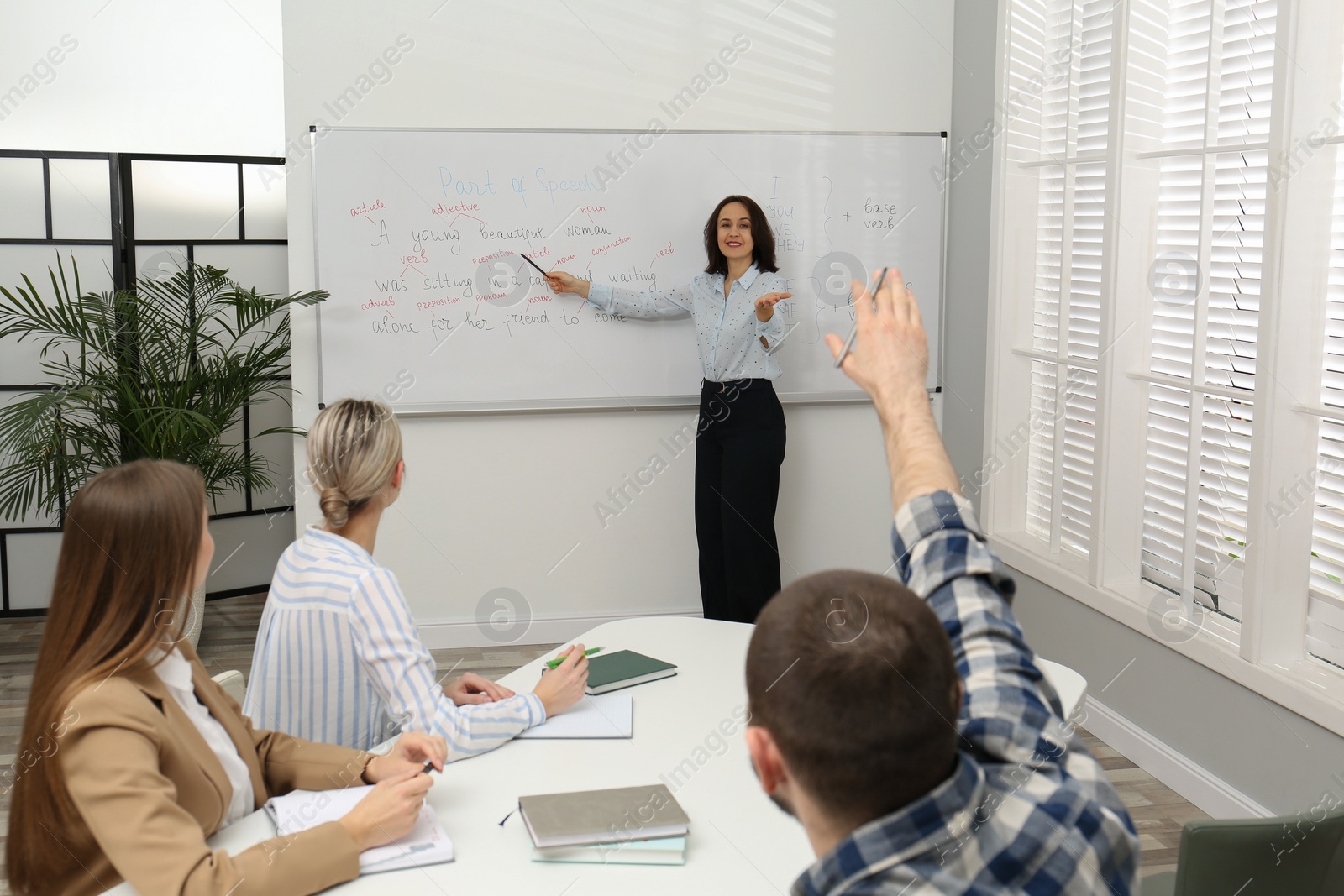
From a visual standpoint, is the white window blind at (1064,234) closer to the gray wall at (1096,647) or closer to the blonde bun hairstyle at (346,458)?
the gray wall at (1096,647)

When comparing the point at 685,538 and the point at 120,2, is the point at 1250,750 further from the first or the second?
the point at 120,2

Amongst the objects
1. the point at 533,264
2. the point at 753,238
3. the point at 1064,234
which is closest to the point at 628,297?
the point at 533,264

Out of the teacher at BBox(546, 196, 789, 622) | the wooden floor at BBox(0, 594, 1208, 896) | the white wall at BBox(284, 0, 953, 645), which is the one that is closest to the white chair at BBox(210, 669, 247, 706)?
the wooden floor at BBox(0, 594, 1208, 896)

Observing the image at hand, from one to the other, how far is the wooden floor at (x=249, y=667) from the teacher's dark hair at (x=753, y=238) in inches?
67.4

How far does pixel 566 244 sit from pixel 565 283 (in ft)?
0.52

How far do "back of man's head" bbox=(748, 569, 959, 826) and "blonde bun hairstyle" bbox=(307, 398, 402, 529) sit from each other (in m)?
1.19

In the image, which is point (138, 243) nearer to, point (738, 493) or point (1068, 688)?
point (738, 493)

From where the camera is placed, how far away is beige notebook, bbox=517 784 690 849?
146 centimetres

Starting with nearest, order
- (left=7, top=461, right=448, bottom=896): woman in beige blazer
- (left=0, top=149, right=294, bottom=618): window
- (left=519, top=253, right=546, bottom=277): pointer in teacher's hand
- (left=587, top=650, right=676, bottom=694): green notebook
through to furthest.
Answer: (left=7, top=461, right=448, bottom=896): woman in beige blazer < (left=587, top=650, right=676, bottom=694): green notebook < (left=519, top=253, right=546, bottom=277): pointer in teacher's hand < (left=0, top=149, right=294, bottom=618): window

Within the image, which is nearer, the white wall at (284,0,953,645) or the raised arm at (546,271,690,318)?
the white wall at (284,0,953,645)

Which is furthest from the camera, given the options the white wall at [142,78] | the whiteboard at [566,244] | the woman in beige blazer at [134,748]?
the white wall at [142,78]

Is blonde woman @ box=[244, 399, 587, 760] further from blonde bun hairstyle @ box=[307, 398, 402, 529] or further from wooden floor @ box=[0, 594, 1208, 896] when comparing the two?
wooden floor @ box=[0, 594, 1208, 896]

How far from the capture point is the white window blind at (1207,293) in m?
2.94

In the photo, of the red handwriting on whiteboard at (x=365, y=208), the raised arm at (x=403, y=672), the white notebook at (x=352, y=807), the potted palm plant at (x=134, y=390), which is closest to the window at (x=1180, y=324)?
the raised arm at (x=403, y=672)
